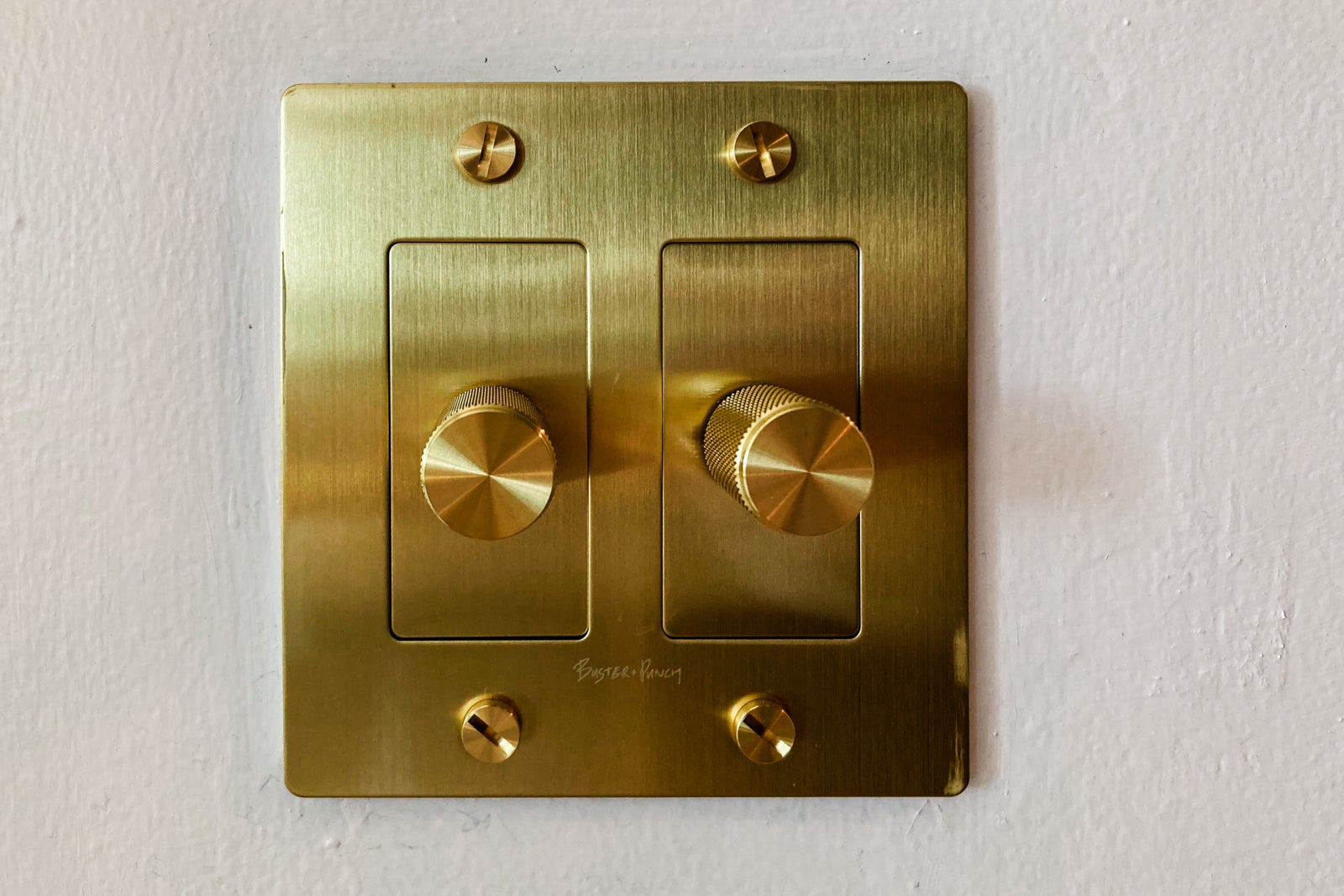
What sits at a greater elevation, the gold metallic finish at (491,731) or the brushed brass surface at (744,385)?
the brushed brass surface at (744,385)

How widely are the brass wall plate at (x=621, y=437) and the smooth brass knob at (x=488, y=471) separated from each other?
5 centimetres

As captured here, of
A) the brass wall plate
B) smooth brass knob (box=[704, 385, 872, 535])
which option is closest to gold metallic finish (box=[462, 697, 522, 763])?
the brass wall plate

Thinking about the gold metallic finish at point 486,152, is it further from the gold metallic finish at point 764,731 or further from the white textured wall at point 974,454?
A: the gold metallic finish at point 764,731

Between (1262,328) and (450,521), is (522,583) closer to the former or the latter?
(450,521)

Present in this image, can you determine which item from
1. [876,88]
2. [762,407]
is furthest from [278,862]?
[876,88]

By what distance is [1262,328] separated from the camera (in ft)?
1.18

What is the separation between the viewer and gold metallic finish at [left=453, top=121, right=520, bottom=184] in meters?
0.33

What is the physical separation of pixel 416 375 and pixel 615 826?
0.66 feet

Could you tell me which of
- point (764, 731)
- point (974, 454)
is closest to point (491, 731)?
point (764, 731)

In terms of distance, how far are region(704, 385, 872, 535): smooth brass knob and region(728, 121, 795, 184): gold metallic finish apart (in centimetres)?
10

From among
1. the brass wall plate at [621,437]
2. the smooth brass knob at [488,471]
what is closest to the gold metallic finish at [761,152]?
the brass wall plate at [621,437]

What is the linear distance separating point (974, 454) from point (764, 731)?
0.46ft

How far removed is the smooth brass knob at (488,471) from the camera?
286mm

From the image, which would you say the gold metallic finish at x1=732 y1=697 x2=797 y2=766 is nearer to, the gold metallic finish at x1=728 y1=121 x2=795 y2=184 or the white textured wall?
the white textured wall
